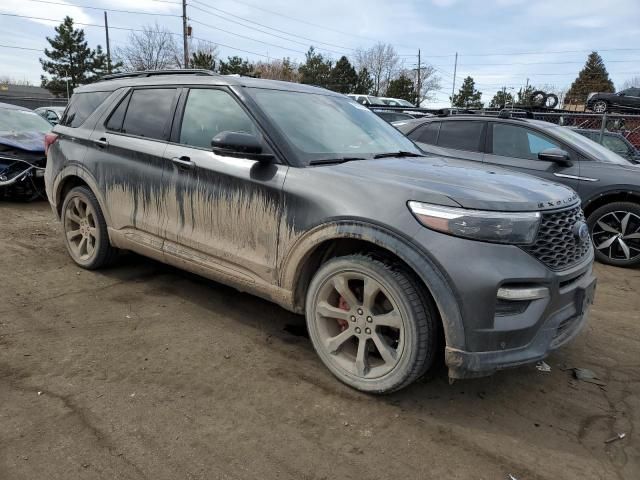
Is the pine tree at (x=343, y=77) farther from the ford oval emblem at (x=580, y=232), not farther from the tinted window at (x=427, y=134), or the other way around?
the ford oval emblem at (x=580, y=232)

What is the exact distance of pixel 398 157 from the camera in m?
3.58

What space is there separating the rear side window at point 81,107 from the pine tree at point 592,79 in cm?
7089

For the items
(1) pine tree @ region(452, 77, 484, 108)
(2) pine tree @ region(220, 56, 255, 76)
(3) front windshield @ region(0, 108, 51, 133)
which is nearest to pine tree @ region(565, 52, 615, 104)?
(1) pine tree @ region(452, 77, 484, 108)

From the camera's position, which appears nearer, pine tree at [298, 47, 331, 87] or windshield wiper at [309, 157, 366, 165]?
windshield wiper at [309, 157, 366, 165]

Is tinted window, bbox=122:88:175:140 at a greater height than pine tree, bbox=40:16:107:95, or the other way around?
pine tree, bbox=40:16:107:95

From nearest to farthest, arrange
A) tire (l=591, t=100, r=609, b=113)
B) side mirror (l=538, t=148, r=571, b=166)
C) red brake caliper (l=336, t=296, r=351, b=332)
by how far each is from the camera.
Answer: red brake caliper (l=336, t=296, r=351, b=332) → side mirror (l=538, t=148, r=571, b=166) → tire (l=591, t=100, r=609, b=113)

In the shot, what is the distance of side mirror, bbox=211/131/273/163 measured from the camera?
10.0 ft

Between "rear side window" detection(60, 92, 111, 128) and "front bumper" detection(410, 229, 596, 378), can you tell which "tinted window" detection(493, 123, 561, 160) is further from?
"rear side window" detection(60, 92, 111, 128)

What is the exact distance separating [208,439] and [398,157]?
2.21 metres

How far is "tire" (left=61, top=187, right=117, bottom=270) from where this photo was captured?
4539 millimetres

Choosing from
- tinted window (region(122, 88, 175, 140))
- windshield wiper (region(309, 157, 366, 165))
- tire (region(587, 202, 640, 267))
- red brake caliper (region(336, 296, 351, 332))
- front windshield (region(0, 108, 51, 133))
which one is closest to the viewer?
red brake caliper (region(336, 296, 351, 332))

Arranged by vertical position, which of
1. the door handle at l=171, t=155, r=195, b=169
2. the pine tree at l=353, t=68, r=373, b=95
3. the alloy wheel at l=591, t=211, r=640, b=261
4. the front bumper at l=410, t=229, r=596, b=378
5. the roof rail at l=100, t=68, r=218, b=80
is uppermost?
the pine tree at l=353, t=68, r=373, b=95

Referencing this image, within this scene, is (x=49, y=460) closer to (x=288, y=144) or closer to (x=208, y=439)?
(x=208, y=439)

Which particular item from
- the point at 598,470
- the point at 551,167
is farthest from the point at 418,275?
the point at 551,167
